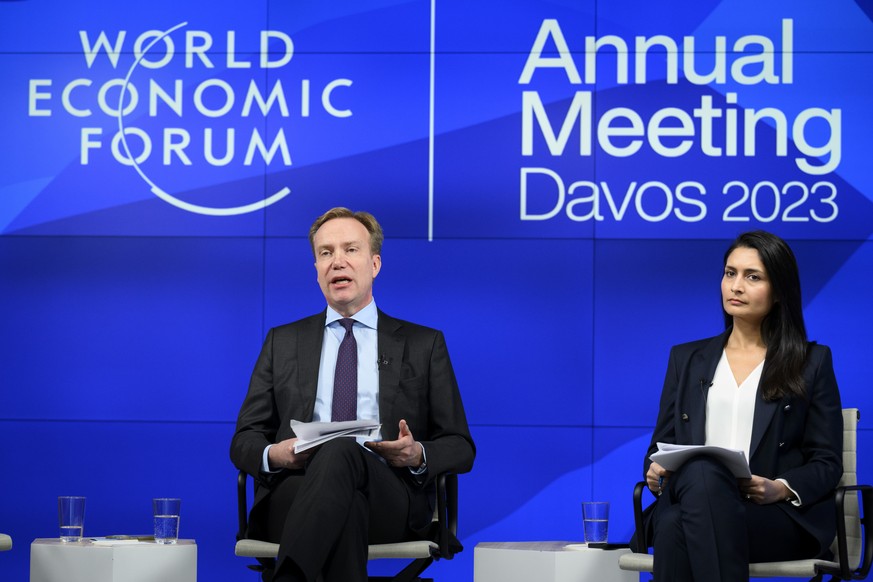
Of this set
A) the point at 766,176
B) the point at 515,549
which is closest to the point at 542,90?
the point at 766,176

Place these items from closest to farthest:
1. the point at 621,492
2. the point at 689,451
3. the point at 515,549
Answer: the point at 689,451
the point at 515,549
the point at 621,492

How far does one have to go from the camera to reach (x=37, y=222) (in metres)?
5.26

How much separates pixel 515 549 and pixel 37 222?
2.75 m

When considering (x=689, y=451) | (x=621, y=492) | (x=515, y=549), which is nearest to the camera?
(x=689, y=451)

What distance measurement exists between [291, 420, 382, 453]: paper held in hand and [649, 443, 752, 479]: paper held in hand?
81 cm

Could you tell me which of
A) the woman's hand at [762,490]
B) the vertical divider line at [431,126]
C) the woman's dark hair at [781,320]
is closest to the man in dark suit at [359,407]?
the woman's hand at [762,490]

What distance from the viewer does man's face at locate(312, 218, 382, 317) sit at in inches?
156

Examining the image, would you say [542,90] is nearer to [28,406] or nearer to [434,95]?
[434,95]

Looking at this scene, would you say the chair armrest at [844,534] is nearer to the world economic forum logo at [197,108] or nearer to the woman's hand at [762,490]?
the woman's hand at [762,490]

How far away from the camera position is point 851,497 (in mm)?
3736

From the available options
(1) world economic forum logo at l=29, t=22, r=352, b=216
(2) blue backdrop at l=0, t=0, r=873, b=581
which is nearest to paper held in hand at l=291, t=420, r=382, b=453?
(2) blue backdrop at l=0, t=0, r=873, b=581

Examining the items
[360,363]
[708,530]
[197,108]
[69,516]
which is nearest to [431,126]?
[197,108]

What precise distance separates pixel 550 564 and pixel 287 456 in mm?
858

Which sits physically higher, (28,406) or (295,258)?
(295,258)
